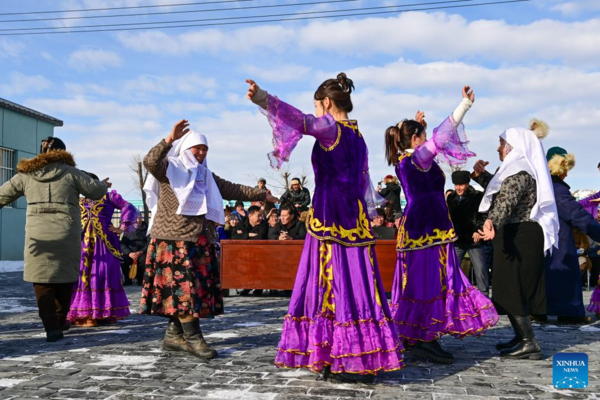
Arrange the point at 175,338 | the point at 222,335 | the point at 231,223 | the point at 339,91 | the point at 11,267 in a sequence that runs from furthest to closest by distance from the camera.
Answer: the point at 11,267, the point at 231,223, the point at 222,335, the point at 175,338, the point at 339,91

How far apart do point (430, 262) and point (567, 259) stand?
2.79 metres

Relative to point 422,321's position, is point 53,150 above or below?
above

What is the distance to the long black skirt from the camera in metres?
5.14

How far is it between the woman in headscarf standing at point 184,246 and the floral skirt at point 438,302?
1.68 m

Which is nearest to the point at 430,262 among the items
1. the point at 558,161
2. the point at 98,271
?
the point at 558,161

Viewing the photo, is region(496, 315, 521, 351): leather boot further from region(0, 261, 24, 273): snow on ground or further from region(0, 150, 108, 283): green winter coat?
region(0, 261, 24, 273): snow on ground

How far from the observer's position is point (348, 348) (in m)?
4.06

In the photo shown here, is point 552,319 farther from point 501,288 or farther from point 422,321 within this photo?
point 422,321

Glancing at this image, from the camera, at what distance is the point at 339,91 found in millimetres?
4430

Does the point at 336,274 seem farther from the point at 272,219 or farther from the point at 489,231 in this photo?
the point at 272,219

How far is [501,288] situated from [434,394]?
1662 mm

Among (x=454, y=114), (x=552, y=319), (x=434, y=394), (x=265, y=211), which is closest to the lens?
(x=434, y=394)

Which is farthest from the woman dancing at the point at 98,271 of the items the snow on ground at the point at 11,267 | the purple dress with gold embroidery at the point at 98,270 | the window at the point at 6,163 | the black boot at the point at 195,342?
the window at the point at 6,163

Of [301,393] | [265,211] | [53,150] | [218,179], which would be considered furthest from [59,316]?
[265,211]
